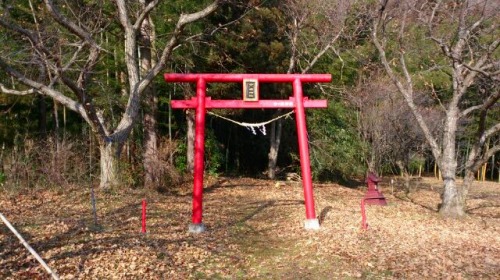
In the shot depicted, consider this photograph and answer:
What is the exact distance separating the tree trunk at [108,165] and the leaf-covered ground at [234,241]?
40cm

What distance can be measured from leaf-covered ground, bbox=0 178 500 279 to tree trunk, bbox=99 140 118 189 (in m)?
0.40

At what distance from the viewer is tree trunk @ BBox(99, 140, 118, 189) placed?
34.1 feet

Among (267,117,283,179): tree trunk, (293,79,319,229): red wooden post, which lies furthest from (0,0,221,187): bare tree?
(267,117,283,179): tree trunk

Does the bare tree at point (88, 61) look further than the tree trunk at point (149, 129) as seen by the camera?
No

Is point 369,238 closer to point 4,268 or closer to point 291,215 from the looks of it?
point 291,215

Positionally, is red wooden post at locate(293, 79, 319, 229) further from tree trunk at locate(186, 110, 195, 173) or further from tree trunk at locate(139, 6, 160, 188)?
tree trunk at locate(186, 110, 195, 173)

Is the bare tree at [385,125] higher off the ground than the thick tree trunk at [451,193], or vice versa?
the bare tree at [385,125]

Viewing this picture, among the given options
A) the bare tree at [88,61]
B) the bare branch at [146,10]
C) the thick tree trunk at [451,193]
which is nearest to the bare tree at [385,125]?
the thick tree trunk at [451,193]

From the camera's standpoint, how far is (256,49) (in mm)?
15477

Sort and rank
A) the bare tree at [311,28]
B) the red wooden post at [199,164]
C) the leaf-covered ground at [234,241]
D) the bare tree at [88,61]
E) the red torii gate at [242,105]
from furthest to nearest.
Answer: the bare tree at [311,28], the bare tree at [88,61], the red torii gate at [242,105], the red wooden post at [199,164], the leaf-covered ground at [234,241]

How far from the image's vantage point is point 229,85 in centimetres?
1486

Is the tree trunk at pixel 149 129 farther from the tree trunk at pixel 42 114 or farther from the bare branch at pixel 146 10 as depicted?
the tree trunk at pixel 42 114

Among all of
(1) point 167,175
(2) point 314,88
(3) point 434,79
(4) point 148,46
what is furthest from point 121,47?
(3) point 434,79

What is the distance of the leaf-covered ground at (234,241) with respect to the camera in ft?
20.0
